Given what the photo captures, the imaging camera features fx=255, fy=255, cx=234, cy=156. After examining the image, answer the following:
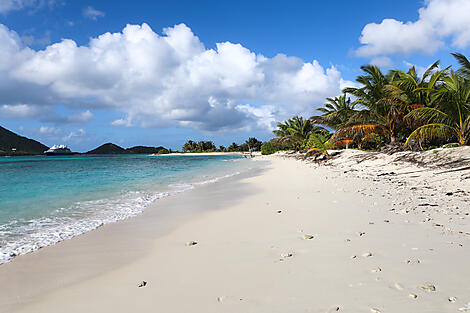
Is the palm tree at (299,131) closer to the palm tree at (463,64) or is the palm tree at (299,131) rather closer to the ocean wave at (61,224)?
the palm tree at (463,64)

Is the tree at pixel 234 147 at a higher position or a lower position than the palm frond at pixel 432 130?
higher

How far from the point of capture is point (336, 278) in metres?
2.86

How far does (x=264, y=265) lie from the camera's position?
131 inches

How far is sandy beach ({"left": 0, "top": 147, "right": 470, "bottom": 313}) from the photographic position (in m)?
2.50

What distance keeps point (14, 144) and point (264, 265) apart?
231 meters

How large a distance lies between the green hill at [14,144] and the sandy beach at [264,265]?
200378 millimetres

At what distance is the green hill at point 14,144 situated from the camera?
163 metres

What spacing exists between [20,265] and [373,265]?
503cm

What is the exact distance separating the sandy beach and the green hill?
20038cm

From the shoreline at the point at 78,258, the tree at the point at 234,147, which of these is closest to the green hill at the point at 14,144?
the tree at the point at 234,147

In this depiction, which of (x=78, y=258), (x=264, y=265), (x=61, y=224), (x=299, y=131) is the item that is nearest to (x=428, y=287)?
(x=264, y=265)

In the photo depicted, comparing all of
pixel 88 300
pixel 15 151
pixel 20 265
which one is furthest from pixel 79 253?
pixel 15 151

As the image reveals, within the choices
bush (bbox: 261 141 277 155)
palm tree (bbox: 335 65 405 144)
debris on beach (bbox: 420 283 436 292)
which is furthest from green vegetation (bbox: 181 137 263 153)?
debris on beach (bbox: 420 283 436 292)

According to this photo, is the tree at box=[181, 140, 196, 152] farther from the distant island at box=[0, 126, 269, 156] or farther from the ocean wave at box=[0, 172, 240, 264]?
the ocean wave at box=[0, 172, 240, 264]
